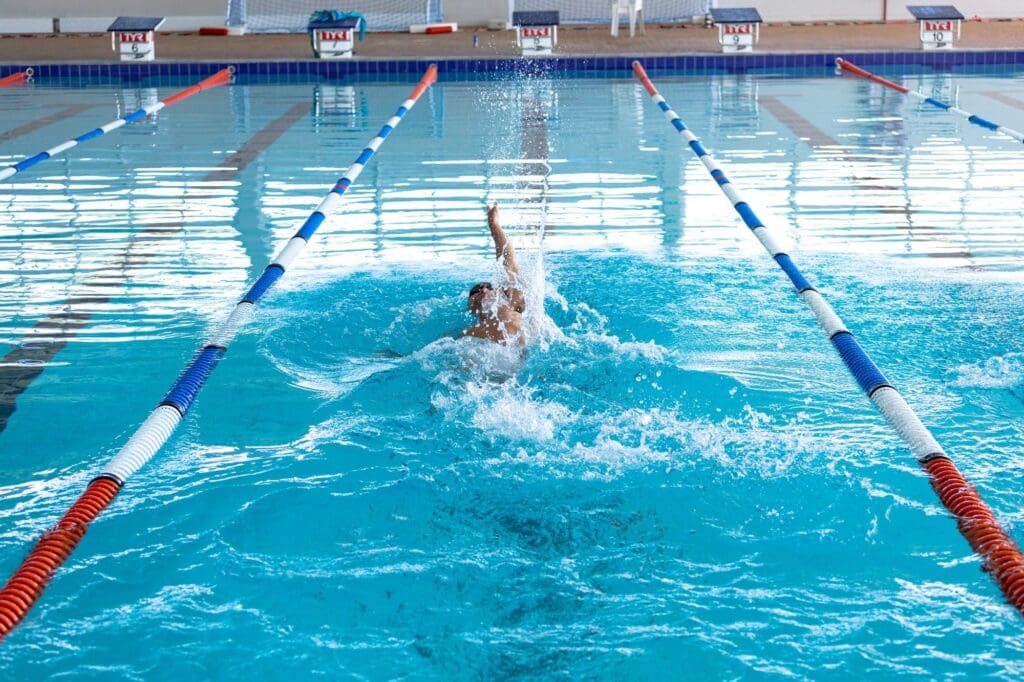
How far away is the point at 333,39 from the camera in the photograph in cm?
1268

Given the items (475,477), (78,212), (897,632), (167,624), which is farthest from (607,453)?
(78,212)

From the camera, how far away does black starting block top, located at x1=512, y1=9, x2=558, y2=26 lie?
12.6 metres

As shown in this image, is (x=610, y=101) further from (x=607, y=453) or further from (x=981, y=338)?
(x=607, y=453)

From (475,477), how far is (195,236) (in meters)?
3.33

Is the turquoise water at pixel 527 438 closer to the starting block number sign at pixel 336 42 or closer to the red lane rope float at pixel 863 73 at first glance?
the red lane rope float at pixel 863 73

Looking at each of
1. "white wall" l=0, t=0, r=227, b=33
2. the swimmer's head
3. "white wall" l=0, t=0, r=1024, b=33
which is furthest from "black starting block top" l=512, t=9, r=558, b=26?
the swimmer's head

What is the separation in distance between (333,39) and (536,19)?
2117mm

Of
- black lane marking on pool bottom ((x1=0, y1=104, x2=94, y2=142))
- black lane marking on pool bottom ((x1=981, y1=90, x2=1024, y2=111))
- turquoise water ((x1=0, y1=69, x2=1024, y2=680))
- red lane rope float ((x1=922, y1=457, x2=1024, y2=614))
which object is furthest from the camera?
black lane marking on pool bottom ((x1=981, y1=90, x2=1024, y2=111))

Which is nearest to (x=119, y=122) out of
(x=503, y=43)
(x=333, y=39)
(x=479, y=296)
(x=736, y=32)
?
(x=333, y=39)

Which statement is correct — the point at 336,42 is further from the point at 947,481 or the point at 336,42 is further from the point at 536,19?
the point at 947,481

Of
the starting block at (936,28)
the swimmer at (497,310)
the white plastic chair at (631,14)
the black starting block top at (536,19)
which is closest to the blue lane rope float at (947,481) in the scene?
the swimmer at (497,310)

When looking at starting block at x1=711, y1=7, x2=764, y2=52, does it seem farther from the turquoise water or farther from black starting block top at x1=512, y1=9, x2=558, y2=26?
the turquoise water

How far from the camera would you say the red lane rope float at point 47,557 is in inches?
→ 84.0

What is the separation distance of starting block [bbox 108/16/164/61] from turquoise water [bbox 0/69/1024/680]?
5836mm
